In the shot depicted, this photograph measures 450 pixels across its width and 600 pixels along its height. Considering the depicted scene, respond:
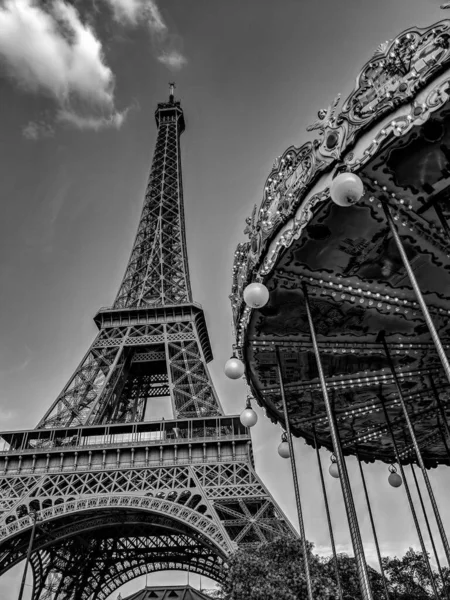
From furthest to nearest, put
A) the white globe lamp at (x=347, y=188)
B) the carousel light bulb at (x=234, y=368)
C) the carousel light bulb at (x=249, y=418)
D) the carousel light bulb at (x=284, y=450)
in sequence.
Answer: the carousel light bulb at (x=284, y=450) → the carousel light bulb at (x=249, y=418) → the carousel light bulb at (x=234, y=368) → the white globe lamp at (x=347, y=188)

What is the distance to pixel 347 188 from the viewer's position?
4789 mm

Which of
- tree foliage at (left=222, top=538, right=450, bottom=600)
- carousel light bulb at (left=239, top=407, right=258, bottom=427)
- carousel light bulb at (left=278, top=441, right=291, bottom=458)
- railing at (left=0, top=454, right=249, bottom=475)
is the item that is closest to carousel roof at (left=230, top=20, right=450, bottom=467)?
carousel light bulb at (left=278, top=441, right=291, bottom=458)

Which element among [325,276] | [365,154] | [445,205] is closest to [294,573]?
[325,276]

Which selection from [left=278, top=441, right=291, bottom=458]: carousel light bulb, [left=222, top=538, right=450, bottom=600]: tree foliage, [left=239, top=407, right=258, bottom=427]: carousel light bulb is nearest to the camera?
[left=239, top=407, right=258, bottom=427]: carousel light bulb

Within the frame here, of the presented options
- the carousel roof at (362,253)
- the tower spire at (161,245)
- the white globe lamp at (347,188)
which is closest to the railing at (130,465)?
the carousel roof at (362,253)

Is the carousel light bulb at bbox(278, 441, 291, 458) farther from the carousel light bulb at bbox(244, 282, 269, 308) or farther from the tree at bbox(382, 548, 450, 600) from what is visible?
the tree at bbox(382, 548, 450, 600)

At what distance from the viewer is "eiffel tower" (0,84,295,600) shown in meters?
18.8

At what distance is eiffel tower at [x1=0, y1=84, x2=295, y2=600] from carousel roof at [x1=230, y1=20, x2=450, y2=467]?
889cm

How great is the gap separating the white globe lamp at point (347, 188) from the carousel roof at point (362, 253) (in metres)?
0.39

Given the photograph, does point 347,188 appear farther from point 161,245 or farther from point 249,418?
point 161,245

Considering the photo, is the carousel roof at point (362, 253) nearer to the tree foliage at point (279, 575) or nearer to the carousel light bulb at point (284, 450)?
the carousel light bulb at point (284, 450)

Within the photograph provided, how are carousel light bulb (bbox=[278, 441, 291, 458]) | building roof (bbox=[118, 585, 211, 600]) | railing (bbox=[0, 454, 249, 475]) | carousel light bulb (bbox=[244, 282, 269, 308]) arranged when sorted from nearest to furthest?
carousel light bulb (bbox=[244, 282, 269, 308]) → carousel light bulb (bbox=[278, 441, 291, 458]) → building roof (bbox=[118, 585, 211, 600]) → railing (bbox=[0, 454, 249, 475])

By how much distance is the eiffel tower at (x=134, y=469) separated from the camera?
1881 cm

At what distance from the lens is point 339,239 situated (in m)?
6.52
